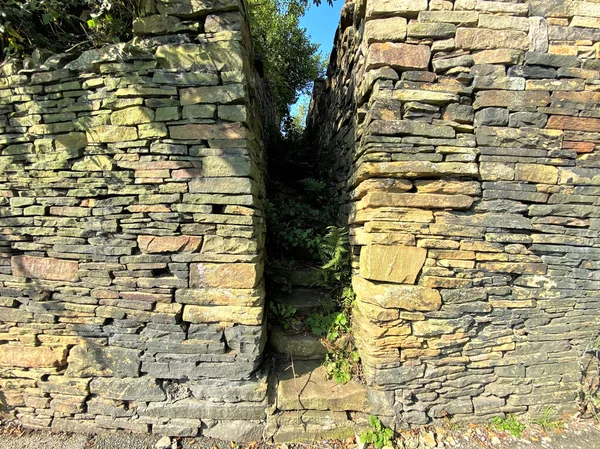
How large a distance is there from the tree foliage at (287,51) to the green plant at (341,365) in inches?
210

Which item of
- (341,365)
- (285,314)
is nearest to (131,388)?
(285,314)

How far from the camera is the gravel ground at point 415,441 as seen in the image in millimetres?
2359

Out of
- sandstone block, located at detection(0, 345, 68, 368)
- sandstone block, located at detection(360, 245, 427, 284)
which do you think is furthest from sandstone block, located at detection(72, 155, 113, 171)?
sandstone block, located at detection(360, 245, 427, 284)

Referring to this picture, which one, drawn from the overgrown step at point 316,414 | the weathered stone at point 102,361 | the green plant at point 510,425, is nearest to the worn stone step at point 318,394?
the overgrown step at point 316,414

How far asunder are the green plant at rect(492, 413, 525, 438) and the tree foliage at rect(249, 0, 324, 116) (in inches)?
246

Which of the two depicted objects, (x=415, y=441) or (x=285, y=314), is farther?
(x=285, y=314)

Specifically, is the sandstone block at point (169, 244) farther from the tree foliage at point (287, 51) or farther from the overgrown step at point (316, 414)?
the tree foliage at point (287, 51)

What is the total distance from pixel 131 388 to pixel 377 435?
2230 millimetres

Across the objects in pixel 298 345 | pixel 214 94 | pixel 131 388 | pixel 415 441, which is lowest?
pixel 415 441

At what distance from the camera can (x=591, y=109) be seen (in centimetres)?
222

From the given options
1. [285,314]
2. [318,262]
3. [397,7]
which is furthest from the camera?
[318,262]

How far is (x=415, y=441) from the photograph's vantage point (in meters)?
2.37

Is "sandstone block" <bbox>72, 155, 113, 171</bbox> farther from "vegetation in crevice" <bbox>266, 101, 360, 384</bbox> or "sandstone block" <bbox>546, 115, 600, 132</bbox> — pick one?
"sandstone block" <bbox>546, 115, 600, 132</bbox>

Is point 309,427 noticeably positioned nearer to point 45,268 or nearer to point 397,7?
point 45,268
